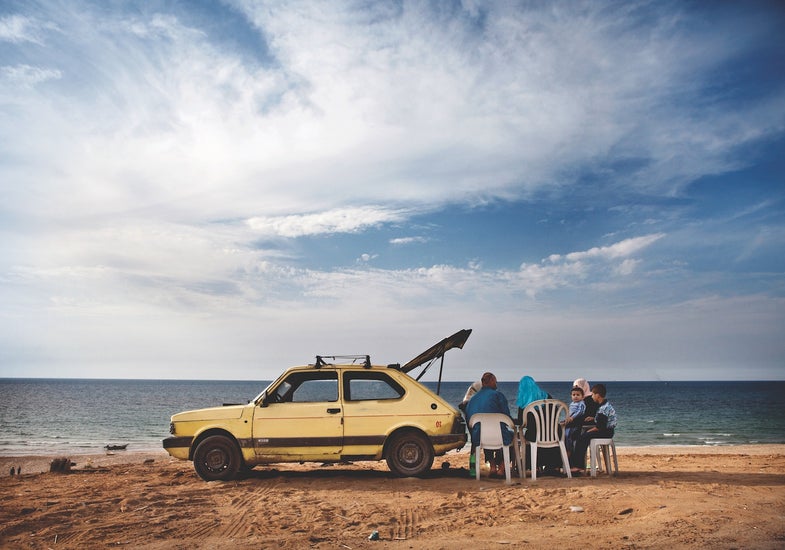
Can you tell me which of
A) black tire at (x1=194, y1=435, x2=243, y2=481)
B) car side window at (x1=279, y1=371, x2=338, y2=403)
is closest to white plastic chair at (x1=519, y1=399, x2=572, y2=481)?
car side window at (x1=279, y1=371, x2=338, y2=403)

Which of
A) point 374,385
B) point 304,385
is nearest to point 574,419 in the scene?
point 374,385

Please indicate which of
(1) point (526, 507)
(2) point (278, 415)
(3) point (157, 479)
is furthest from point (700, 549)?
(3) point (157, 479)

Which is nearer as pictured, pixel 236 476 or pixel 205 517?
pixel 205 517

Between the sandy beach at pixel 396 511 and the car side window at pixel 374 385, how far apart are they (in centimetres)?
139

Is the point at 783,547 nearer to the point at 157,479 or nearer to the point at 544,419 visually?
the point at 544,419

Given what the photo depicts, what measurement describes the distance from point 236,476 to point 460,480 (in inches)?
146

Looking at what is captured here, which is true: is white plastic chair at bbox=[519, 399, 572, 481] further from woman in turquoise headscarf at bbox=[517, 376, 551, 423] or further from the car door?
the car door

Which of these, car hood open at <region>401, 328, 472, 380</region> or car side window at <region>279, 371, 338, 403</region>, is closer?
car side window at <region>279, 371, 338, 403</region>

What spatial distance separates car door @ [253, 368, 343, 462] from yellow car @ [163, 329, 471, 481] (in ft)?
0.05

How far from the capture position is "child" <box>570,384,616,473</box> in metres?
9.53

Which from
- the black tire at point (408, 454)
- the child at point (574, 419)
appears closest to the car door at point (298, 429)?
the black tire at point (408, 454)

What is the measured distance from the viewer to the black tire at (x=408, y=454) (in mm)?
9523

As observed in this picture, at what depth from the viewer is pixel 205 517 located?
23.1 feet

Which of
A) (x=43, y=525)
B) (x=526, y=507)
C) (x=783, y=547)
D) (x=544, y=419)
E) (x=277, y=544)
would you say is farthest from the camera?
(x=544, y=419)
